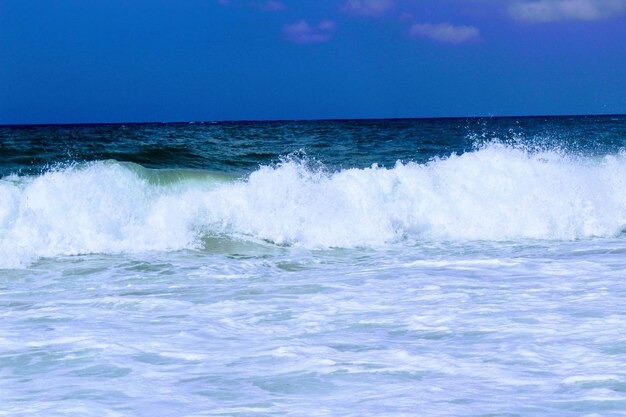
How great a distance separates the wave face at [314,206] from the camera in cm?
911

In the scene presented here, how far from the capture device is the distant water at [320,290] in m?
3.61

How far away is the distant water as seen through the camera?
3605mm

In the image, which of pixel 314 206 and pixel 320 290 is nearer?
pixel 320 290

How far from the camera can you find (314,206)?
400 inches

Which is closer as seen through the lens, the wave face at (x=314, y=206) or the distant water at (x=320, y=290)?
the distant water at (x=320, y=290)

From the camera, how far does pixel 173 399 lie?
3.53 metres

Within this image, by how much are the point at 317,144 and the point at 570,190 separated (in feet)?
50.4

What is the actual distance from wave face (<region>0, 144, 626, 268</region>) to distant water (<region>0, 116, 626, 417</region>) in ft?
0.11

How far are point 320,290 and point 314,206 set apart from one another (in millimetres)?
4253

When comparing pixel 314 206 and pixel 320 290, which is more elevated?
pixel 314 206

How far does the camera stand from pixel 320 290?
19.6ft

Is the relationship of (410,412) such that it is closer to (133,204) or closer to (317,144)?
(133,204)

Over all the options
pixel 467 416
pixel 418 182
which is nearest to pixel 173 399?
pixel 467 416

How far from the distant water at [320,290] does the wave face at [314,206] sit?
3 centimetres
